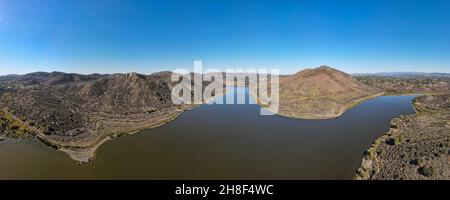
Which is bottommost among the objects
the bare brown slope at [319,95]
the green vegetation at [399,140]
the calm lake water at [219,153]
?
→ the calm lake water at [219,153]

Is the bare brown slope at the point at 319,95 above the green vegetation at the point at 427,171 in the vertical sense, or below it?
above

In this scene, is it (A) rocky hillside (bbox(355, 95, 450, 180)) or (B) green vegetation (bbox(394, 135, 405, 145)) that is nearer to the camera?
(A) rocky hillside (bbox(355, 95, 450, 180))

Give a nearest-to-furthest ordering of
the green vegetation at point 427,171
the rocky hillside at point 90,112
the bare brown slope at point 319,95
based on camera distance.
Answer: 1. the green vegetation at point 427,171
2. the rocky hillside at point 90,112
3. the bare brown slope at point 319,95

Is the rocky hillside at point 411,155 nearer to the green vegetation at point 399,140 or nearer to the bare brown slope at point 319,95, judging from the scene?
the green vegetation at point 399,140

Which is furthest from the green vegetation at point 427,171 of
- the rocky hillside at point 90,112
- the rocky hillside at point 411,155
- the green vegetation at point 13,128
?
the green vegetation at point 13,128

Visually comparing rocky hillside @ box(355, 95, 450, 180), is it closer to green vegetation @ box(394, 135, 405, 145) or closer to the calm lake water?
green vegetation @ box(394, 135, 405, 145)

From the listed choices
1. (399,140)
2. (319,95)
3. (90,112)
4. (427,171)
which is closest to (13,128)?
(90,112)

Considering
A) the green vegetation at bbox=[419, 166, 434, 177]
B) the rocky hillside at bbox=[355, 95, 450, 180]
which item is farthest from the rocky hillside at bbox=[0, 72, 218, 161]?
the green vegetation at bbox=[419, 166, 434, 177]
